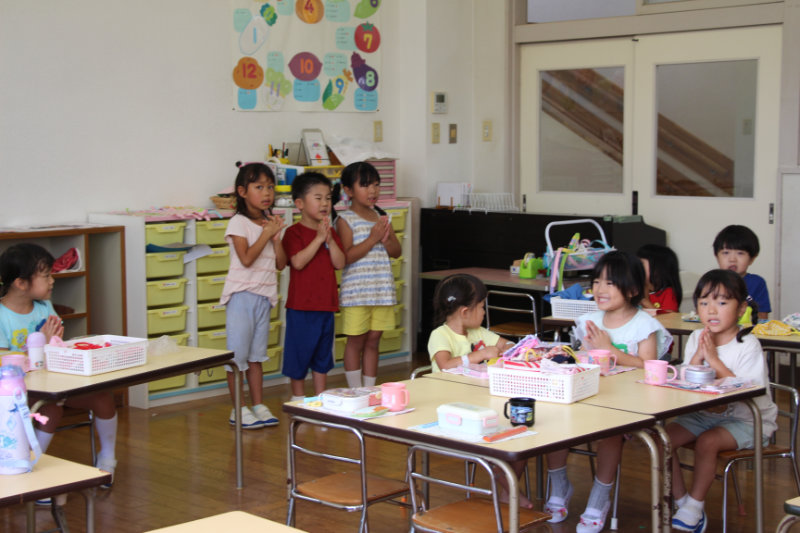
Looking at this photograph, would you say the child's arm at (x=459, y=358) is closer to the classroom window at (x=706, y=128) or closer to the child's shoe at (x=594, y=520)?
the child's shoe at (x=594, y=520)

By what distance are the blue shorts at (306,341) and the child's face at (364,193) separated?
2.22 feet

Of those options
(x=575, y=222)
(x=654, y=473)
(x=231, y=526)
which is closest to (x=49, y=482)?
(x=231, y=526)

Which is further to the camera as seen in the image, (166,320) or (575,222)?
(575,222)

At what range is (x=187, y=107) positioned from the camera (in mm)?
6562

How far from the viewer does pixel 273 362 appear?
21.5ft

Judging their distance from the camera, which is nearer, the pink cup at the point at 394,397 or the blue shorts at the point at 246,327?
the pink cup at the point at 394,397

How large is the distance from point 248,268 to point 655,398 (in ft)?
9.10

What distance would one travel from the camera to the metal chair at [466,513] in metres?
2.77

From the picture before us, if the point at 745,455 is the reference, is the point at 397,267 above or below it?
above

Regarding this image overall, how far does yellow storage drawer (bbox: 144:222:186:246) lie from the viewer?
588 centimetres

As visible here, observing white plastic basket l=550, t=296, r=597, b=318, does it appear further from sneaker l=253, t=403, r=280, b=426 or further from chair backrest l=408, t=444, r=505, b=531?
chair backrest l=408, t=444, r=505, b=531

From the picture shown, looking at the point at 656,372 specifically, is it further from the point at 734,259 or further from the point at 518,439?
the point at 734,259

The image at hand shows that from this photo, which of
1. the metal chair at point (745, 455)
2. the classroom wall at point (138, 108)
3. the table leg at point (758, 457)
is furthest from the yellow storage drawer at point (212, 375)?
the table leg at point (758, 457)

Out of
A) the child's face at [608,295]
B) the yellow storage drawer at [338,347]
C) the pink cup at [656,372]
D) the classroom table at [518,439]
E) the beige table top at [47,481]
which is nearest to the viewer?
the beige table top at [47,481]
